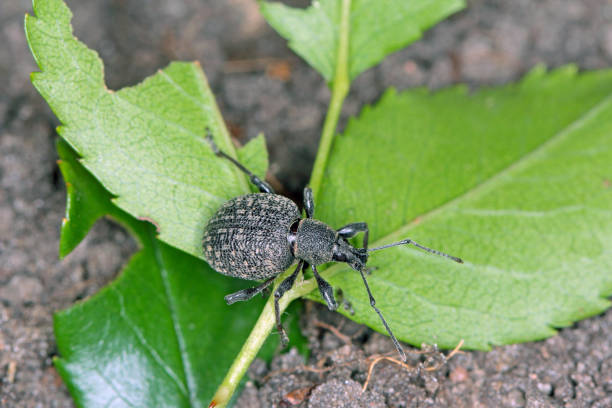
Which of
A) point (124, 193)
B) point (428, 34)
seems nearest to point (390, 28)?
point (428, 34)

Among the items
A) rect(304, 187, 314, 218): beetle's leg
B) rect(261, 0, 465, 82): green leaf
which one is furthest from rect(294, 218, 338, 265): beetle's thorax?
rect(261, 0, 465, 82): green leaf

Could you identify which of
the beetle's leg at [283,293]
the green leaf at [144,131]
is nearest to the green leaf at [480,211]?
the beetle's leg at [283,293]

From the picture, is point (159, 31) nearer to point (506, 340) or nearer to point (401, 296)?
point (401, 296)

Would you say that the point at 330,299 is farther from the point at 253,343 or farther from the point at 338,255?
the point at 253,343

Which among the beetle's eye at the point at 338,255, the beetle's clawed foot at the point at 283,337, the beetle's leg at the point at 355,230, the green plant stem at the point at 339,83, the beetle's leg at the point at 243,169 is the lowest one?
the beetle's clawed foot at the point at 283,337

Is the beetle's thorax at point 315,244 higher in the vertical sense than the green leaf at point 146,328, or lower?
higher

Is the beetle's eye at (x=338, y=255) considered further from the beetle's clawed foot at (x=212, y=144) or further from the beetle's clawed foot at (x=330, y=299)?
the beetle's clawed foot at (x=212, y=144)
